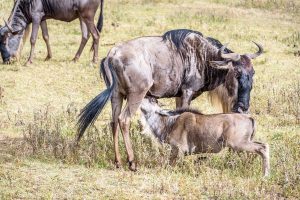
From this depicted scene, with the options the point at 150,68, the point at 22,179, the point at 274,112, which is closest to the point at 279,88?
the point at 274,112

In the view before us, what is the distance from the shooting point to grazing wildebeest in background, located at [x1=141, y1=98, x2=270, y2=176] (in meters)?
6.96

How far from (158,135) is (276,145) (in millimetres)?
1519

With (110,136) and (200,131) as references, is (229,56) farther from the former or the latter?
(110,136)

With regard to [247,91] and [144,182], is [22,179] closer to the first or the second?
[144,182]

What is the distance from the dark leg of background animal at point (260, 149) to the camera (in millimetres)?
6863

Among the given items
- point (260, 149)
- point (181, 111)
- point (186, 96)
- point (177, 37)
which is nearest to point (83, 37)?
point (177, 37)

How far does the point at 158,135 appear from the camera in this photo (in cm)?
740

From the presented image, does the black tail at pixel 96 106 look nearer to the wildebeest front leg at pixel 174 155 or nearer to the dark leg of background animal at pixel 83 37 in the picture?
the wildebeest front leg at pixel 174 155

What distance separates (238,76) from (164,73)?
2.93 ft

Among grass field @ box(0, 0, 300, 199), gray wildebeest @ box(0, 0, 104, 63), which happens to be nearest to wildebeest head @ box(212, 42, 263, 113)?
grass field @ box(0, 0, 300, 199)

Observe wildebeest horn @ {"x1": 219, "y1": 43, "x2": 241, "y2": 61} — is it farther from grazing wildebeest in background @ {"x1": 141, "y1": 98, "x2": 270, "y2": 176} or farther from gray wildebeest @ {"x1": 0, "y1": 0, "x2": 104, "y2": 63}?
gray wildebeest @ {"x1": 0, "y1": 0, "x2": 104, "y2": 63}

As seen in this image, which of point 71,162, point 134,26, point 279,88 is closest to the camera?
point 71,162

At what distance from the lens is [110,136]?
791 cm

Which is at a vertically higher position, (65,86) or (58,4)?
(58,4)
